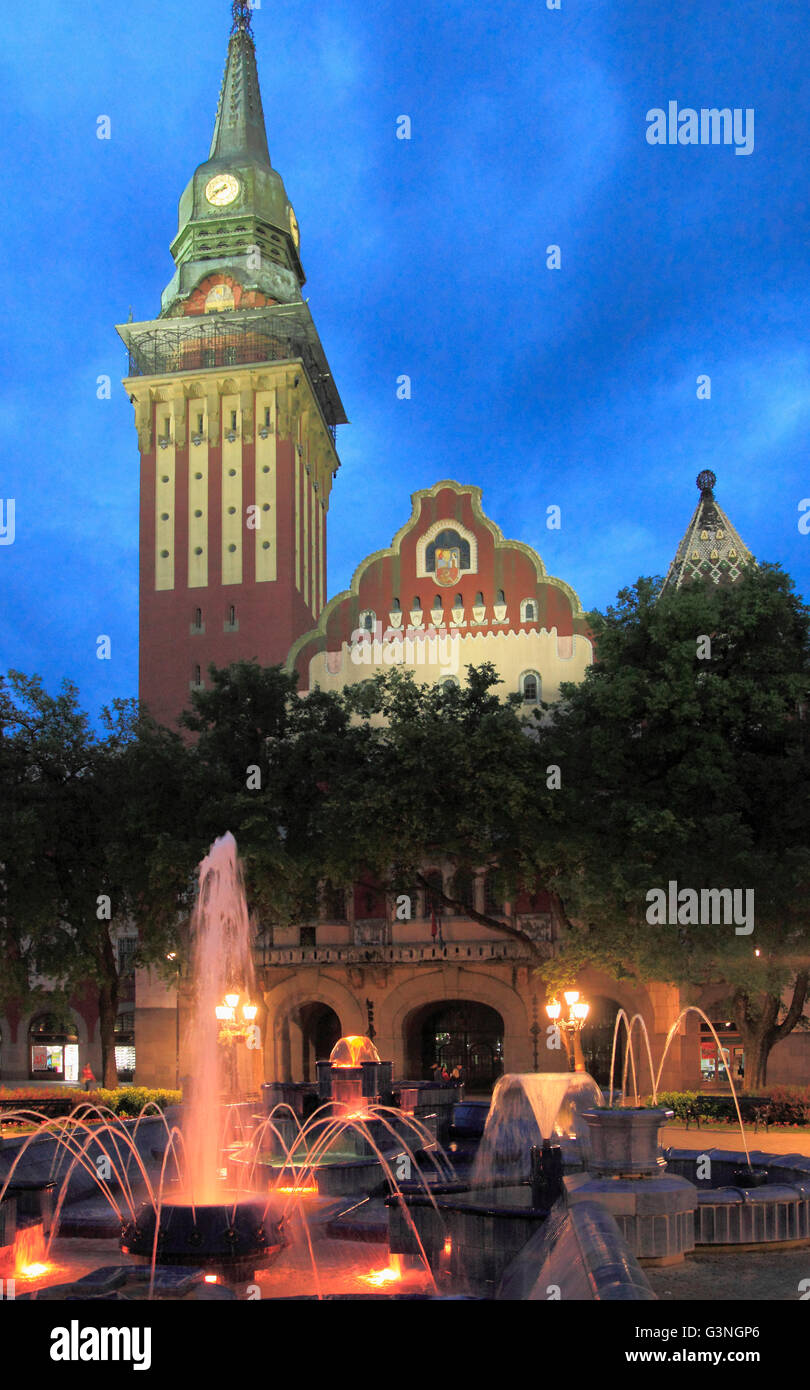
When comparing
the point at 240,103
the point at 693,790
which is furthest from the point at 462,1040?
the point at 240,103

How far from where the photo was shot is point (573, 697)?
30266 mm

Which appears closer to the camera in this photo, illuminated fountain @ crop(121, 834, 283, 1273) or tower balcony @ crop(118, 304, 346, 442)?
illuminated fountain @ crop(121, 834, 283, 1273)

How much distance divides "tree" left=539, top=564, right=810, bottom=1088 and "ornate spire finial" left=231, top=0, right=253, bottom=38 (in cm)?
4847

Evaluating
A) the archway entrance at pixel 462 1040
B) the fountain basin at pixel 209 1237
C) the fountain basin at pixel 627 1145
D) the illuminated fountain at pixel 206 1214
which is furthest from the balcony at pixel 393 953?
the fountain basin at pixel 627 1145

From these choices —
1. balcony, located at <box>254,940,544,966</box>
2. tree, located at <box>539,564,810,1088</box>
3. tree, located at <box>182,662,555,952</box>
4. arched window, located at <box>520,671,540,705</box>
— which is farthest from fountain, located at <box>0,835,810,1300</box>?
arched window, located at <box>520,671,540,705</box>

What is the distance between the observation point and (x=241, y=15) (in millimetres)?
64125

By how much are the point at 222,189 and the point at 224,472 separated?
16.1 meters

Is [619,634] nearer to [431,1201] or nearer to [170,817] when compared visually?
[170,817]

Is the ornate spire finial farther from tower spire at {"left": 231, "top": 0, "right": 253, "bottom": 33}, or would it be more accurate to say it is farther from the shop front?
the shop front

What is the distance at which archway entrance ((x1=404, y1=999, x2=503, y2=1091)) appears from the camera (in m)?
44.6

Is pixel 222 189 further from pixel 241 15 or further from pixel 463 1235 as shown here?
pixel 463 1235
